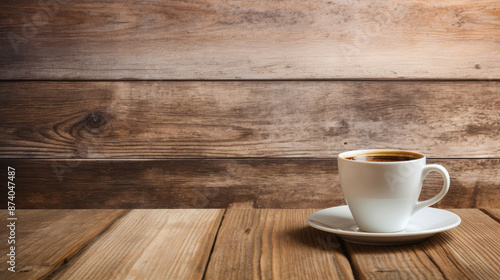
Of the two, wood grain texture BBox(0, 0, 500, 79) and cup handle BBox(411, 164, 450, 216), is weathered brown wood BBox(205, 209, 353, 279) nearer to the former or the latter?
cup handle BBox(411, 164, 450, 216)

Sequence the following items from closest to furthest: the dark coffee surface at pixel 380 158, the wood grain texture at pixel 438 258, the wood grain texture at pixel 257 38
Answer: the wood grain texture at pixel 438 258
the dark coffee surface at pixel 380 158
the wood grain texture at pixel 257 38

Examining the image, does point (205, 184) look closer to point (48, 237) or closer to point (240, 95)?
point (240, 95)

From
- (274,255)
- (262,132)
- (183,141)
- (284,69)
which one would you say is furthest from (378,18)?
(274,255)

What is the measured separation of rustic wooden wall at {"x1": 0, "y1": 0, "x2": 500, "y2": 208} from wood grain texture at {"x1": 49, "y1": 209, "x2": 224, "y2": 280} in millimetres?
321

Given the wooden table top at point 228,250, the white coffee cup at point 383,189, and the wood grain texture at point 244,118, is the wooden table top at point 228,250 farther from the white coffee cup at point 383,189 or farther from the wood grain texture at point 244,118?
the wood grain texture at point 244,118

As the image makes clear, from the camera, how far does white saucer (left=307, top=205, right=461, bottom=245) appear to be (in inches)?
20.0

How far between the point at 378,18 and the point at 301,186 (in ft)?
1.35

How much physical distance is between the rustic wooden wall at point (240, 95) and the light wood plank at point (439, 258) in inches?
17.5

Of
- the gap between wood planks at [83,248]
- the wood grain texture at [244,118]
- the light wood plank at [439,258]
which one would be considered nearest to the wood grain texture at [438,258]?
the light wood plank at [439,258]

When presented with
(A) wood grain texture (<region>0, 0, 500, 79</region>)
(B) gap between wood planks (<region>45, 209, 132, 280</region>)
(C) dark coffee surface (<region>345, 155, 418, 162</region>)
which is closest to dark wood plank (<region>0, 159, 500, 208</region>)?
(A) wood grain texture (<region>0, 0, 500, 79</region>)

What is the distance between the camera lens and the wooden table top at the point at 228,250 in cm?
46

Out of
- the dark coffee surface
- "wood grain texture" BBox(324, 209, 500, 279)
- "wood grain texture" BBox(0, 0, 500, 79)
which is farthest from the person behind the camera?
"wood grain texture" BBox(0, 0, 500, 79)

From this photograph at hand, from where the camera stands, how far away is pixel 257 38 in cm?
98

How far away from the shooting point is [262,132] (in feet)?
3.30
